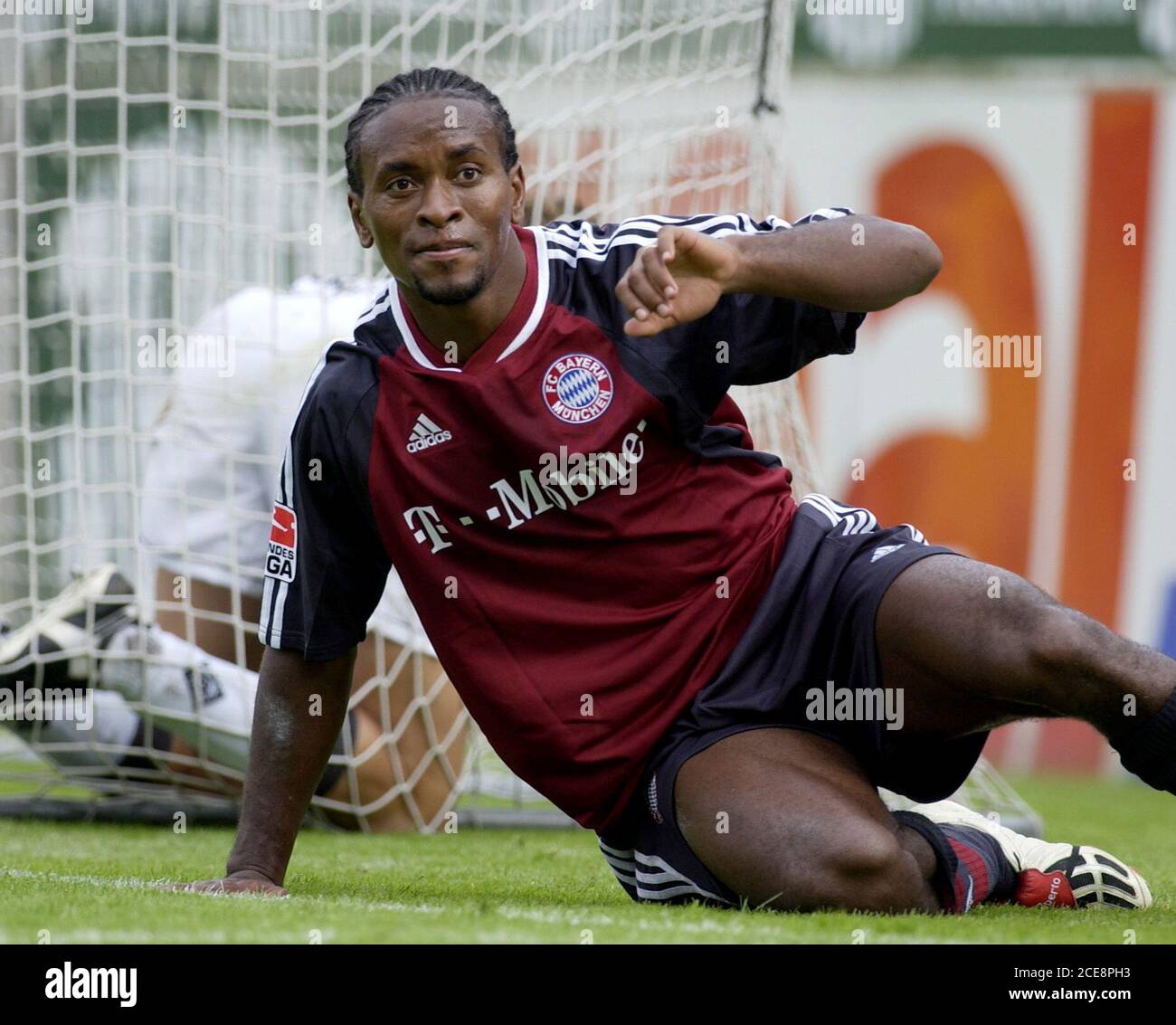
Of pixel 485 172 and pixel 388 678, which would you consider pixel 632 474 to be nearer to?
pixel 485 172

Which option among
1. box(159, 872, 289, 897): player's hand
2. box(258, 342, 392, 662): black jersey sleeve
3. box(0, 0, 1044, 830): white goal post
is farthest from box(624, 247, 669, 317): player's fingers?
box(0, 0, 1044, 830): white goal post

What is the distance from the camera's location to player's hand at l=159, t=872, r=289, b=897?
118 inches

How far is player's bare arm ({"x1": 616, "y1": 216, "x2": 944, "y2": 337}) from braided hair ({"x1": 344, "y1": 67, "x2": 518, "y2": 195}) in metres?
0.48

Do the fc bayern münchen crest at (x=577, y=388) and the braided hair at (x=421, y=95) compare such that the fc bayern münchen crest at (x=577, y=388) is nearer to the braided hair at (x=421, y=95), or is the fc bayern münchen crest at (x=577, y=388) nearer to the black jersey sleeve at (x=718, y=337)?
the black jersey sleeve at (x=718, y=337)

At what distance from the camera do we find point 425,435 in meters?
3.04

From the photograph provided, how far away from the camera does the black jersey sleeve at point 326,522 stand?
309 cm

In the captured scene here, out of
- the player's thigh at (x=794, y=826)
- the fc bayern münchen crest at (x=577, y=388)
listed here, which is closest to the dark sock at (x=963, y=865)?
the player's thigh at (x=794, y=826)

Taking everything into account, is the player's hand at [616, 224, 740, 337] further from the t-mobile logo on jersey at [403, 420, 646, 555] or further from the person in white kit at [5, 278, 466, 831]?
the person in white kit at [5, 278, 466, 831]

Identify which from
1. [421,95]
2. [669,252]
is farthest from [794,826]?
[421,95]

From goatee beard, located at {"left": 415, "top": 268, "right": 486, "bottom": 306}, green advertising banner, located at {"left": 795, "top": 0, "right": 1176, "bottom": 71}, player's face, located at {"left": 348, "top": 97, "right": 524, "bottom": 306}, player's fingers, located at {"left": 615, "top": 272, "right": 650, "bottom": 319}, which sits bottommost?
player's fingers, located at {"left": 615, "top": 272, "right": 650, "bottom": 319}

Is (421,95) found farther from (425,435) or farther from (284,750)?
(284,750)

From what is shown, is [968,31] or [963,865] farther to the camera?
[968,31]

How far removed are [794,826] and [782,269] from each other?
34.5 inches

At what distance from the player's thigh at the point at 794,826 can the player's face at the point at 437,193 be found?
2.96ft
